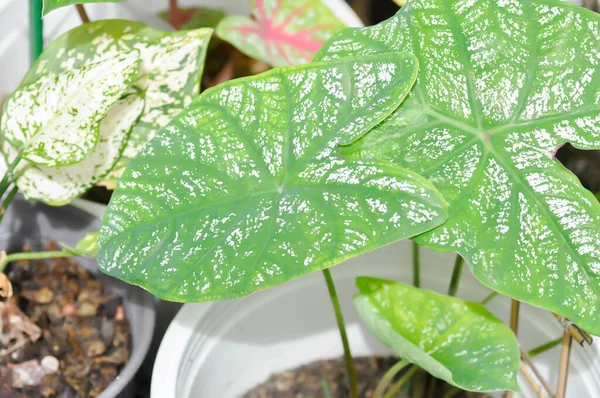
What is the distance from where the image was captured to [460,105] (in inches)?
29.0

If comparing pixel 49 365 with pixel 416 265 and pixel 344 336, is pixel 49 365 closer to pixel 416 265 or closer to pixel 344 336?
pixel 344 336

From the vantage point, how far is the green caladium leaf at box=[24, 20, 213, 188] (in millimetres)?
937

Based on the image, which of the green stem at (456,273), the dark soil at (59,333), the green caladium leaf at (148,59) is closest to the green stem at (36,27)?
the green caladium leaf at (148,59)

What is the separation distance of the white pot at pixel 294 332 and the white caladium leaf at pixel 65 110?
0.26m

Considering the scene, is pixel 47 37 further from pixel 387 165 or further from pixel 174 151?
pixel 387 165

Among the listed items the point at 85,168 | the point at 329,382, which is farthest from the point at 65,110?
the point at 329,382

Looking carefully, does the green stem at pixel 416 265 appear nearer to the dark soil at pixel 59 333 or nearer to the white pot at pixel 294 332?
the white pot at pixel 294 332

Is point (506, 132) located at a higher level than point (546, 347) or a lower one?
higher

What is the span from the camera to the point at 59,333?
3.38ft

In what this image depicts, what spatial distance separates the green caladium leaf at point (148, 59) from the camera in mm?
937

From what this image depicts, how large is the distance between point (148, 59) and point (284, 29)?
241mm

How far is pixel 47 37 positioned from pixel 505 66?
85 centimetres

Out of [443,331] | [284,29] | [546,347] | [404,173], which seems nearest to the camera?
[404,173]

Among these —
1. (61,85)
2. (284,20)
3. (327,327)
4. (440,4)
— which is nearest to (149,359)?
(327,327)
